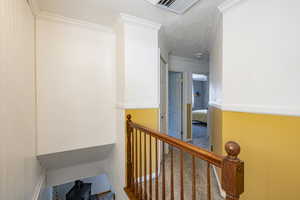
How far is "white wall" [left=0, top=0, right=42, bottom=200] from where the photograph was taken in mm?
882

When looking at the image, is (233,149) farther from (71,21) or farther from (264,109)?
(71,21)

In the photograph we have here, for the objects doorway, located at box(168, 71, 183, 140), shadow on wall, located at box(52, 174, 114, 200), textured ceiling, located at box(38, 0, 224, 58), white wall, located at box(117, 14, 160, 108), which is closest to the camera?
textured ceiling, located at box(38, 0, 224, 58)

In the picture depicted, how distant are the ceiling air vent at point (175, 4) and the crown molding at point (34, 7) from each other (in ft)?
4.34

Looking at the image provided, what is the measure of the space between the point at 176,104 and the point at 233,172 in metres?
2.96

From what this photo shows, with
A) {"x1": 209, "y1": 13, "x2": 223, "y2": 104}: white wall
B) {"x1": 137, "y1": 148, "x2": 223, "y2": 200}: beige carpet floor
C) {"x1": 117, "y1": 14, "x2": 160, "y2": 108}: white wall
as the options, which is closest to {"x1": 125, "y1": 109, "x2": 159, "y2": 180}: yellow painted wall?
{"x1": 117, "y1": 14, "x2": 160, "y2": 108}: white wall

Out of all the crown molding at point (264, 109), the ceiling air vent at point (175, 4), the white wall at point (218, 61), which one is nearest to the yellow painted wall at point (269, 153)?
the crown molding at point (264, 109)

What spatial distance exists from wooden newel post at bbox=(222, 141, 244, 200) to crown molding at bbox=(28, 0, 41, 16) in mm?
2291

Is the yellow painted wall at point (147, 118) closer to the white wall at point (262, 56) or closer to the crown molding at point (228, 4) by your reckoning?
the white wall at point (262, 56)

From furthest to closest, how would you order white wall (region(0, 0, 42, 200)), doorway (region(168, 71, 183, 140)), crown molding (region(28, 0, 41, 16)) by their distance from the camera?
1. doorway (region(168, 71, 183, 140))
2. crown molding (region(28, 0, 41, 16))
3. white wall (region(0, 0, 42, 200))

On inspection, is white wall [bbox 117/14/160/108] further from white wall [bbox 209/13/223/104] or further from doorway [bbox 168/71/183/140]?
doorway [bbox 168/71/183/140]

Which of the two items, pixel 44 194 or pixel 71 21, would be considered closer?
pixel 71 21

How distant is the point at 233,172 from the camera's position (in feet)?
2.27

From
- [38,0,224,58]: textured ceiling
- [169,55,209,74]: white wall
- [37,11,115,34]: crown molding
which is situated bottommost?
[169,55,209,74]: white wall

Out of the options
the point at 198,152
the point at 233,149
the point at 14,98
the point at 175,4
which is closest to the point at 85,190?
the point at 14,98
